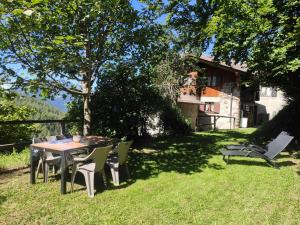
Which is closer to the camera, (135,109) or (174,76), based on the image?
(135,109)

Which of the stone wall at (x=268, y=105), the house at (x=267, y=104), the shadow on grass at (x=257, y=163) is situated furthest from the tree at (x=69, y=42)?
the stone wall at (x=268, y=105)

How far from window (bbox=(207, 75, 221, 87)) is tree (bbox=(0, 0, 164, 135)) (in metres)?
19.4

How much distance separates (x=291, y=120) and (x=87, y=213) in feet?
41.7

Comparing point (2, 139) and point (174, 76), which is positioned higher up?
point (174, 76)

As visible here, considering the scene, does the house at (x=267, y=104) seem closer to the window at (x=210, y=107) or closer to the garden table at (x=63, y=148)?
the window at (x=210, y=107)

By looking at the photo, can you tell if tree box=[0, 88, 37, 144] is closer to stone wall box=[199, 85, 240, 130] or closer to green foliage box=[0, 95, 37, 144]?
green foliage box=[0, 95, 37, 144]

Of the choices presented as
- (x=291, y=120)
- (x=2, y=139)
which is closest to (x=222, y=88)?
(x=291, y=120)

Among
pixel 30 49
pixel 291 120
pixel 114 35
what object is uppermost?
pixel 114 35

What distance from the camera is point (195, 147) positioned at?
39.8 feet

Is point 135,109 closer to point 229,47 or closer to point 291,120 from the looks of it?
point 229,47

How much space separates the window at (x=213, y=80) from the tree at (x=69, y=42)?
1938 cm

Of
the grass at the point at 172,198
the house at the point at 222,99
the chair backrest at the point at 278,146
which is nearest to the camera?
the grass at the point at 172,198

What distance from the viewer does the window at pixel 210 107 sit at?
28.0 metres

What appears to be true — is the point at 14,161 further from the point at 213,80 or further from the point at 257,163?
the point at 213,80
